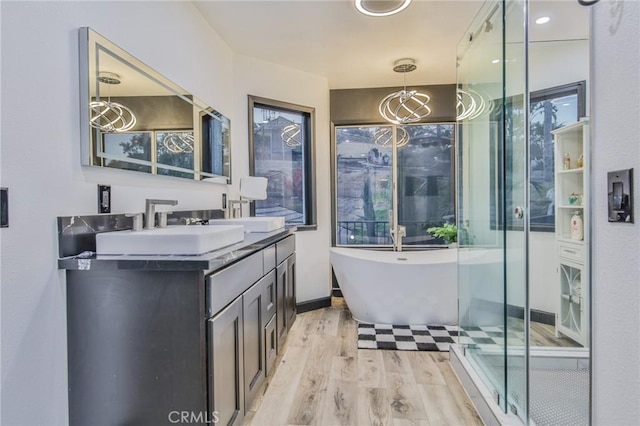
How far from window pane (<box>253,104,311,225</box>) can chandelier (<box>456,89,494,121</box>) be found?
5.51 ft

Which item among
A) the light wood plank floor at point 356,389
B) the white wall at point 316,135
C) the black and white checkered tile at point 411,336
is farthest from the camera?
the white wall at point 316,135

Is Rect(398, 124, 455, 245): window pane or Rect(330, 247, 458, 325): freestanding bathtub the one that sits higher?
A: Rect(398, 124, 455, 245): window pane

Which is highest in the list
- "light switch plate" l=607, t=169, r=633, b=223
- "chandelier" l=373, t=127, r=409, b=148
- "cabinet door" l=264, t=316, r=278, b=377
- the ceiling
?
the ceiling

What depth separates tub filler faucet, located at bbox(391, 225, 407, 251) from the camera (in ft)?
13.1

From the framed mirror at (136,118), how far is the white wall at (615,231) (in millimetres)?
1771

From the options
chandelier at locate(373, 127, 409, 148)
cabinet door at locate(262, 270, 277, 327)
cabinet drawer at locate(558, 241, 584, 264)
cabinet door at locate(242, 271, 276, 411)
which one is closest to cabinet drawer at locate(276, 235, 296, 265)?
cabinet door at locate(262, 270, 277, 327)

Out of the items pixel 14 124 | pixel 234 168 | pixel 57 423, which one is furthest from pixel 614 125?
pixel 234 168

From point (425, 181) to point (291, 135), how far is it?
1.70m

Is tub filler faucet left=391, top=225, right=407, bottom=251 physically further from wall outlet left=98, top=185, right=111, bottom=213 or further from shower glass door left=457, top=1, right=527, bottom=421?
wall outlet left=98, top=185, right=111, bottom=213

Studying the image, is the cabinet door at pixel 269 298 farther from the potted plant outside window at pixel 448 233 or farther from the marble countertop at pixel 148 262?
the potted plant outside window at pixel 448 233

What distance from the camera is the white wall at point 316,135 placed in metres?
3.21

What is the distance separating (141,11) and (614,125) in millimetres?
2113

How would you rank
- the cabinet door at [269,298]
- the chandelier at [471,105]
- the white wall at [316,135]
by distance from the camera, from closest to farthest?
the cabinet door at [269,298]
the chandelier at [471,105]
the white wall at [316,135]

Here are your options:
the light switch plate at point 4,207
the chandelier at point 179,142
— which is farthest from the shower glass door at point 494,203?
the light switch plate at point 4,207
